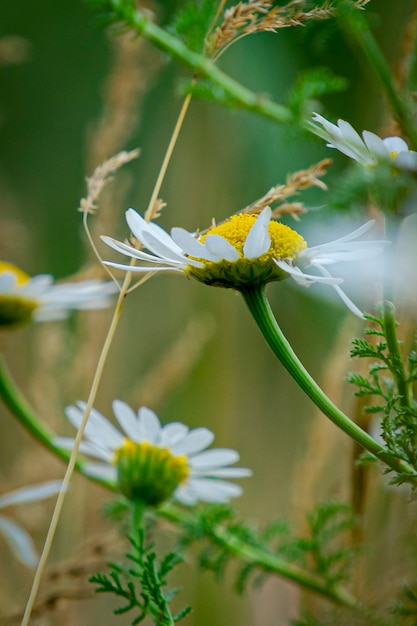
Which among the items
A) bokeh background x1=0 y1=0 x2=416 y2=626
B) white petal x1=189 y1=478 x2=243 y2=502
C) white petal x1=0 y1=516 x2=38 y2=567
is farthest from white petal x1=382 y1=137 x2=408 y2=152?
white petal x1=0 y1=516 x2=38 y2=567

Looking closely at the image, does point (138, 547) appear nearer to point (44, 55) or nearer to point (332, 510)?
point (332, 510)

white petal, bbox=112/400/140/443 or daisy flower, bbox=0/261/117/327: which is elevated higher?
daisy flower, bbox=0/261/117/327

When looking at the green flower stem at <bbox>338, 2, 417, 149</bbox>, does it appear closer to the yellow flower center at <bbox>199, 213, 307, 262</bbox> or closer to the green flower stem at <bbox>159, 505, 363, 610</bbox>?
the yellow flower center at <bbox>199, 213, 307, 262</bbox>

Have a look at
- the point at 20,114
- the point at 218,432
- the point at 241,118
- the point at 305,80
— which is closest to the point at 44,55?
the point at 20,114

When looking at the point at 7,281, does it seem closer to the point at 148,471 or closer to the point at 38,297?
the point at 38,297

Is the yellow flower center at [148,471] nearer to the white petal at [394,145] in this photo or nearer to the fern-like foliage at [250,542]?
the fern-like foliage at [250,542]

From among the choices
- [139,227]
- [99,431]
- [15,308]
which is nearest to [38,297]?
[15,308]
